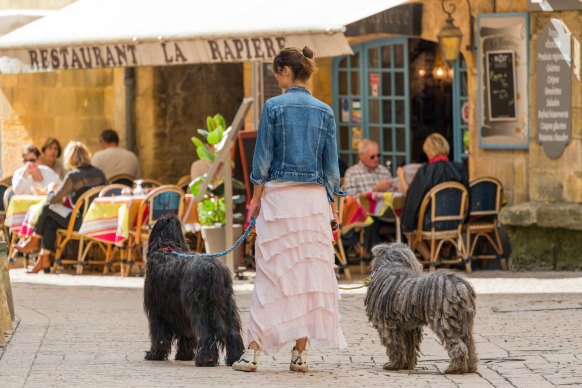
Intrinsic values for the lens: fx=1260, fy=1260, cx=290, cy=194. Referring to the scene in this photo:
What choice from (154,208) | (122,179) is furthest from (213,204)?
(122,179)

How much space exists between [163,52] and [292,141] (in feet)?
18.9

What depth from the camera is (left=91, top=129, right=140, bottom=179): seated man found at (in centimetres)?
1524

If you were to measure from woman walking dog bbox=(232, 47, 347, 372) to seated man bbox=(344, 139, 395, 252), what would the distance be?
604cm

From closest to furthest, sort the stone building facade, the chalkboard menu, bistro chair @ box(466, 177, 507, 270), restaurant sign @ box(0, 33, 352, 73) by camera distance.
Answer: restaurant sign @ box(0, 33, 352, 73), bistro chair @ box(466, 177, 507, 270), the chalkboard menu, the stone building facade

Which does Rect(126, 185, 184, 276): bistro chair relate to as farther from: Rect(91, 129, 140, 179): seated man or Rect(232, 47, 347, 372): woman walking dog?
Rect(232, 47, 347, 372): woman walking dog

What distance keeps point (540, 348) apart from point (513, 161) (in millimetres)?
5290

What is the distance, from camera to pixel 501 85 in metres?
12.9

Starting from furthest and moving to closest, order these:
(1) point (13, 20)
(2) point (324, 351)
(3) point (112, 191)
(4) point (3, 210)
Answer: (1) point (13, 20)
(4) point (3, 210)
(3) point (112, 191)
(2) point (324, 351)

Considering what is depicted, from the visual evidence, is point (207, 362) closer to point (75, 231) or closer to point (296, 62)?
point (296, 62)

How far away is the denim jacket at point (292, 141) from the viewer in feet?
22.6

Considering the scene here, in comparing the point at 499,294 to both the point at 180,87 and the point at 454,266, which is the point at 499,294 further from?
the point at 180,87

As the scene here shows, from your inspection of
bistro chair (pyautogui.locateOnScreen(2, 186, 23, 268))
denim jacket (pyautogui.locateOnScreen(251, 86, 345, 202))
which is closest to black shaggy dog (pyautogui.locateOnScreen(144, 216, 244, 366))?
denim jacket (pyautogui.locateOnScreen(251, 86, 345, 202))

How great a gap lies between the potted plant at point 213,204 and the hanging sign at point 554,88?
3.06 m

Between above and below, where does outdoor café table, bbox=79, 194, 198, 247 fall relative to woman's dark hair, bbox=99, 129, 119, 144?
below
